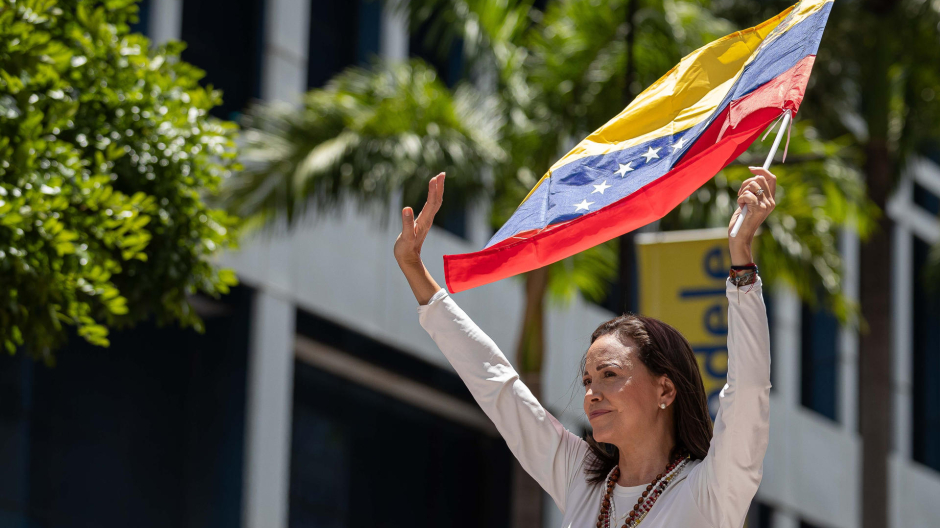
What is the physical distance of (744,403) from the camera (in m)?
3.44

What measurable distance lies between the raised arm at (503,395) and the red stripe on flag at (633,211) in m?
0.55

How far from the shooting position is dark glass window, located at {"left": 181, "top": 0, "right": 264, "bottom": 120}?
18.0 meters

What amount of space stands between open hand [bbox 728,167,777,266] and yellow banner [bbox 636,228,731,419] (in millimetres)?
9051

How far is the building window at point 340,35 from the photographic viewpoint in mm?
20084

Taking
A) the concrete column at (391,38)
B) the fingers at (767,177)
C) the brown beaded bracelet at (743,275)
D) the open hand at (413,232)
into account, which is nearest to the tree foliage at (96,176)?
the open hand at (413,232)

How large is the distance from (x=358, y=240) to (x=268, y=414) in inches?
113

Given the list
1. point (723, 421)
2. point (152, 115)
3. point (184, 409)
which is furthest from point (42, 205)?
point (184, 409)

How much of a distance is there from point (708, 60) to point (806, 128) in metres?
9.07

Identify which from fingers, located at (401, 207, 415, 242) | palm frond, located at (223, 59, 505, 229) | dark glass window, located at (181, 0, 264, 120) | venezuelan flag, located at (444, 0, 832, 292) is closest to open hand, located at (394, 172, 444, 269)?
fingers, located at (401, 207, 415, 242)

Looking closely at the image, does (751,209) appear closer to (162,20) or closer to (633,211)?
(633,211)

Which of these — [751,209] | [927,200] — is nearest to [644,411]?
[751,209]

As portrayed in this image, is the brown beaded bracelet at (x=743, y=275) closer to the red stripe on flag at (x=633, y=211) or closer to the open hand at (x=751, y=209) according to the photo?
the open hand at (x=751, y=209)

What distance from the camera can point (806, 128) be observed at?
1414cm

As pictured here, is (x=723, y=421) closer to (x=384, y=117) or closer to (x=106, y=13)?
(x=106, y=13)
